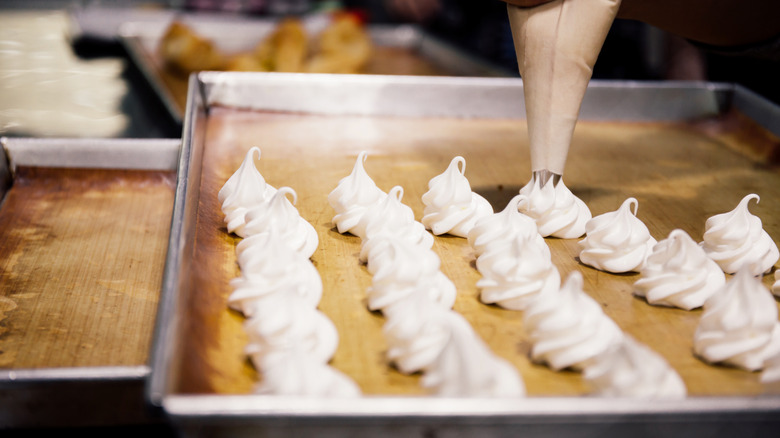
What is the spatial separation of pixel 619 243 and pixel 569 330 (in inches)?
19.3

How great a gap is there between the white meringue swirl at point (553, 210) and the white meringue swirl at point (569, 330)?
0.55 m

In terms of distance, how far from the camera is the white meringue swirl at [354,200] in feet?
6.23

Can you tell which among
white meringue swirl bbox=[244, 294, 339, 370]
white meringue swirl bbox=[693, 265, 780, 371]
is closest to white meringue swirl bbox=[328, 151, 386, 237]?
white meringue swirl bbox=[244, 294, 339, 370]

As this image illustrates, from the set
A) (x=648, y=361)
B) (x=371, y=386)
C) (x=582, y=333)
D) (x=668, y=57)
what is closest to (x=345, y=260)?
(x=371, y=386)

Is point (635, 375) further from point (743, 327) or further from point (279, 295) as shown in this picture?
point (279, 295)

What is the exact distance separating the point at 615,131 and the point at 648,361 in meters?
1.63

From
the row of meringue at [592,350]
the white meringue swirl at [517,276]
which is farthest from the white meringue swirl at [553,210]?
the row of meringue at [592,350]

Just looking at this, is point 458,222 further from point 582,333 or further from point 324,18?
point 324,18

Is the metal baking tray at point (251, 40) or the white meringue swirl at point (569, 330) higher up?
the white meringue swirl at point (569, 330)

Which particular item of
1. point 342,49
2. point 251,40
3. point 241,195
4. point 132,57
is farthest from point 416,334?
point 251,40

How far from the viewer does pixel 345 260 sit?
1804 mm

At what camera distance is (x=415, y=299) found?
1392 mm

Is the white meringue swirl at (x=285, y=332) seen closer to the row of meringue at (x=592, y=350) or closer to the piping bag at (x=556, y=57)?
the row of meringue at (x=592, y=350)

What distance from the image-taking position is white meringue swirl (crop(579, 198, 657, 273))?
1.78 meters
